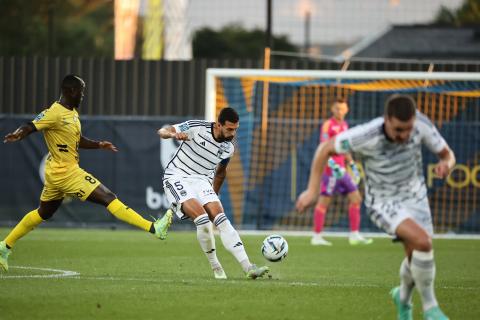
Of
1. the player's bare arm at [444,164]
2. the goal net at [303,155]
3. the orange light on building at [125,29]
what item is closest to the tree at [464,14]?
the orange light on building at [125,29]

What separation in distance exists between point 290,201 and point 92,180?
8639mm

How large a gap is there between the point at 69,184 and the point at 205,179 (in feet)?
5.69

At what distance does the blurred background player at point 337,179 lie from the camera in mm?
16438

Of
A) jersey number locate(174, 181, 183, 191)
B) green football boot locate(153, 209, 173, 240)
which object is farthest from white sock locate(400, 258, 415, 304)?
green football boot locate(153, 209, 173, 240)

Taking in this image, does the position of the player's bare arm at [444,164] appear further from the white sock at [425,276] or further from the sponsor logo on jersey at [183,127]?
the sponsor logo on jersey at [183,127]

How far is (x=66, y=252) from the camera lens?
1432cm

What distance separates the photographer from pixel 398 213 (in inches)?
309

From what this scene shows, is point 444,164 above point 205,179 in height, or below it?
above

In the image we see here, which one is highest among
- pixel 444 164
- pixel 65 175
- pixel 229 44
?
pixel 229 44

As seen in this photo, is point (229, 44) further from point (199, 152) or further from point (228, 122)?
point (228, 122)

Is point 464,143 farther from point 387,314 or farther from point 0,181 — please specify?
point 387,314

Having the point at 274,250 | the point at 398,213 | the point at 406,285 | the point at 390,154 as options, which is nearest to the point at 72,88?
the point at 274,250

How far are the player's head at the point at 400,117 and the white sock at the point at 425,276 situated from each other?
893mm

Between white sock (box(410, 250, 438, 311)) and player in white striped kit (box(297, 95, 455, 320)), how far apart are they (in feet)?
0.18
